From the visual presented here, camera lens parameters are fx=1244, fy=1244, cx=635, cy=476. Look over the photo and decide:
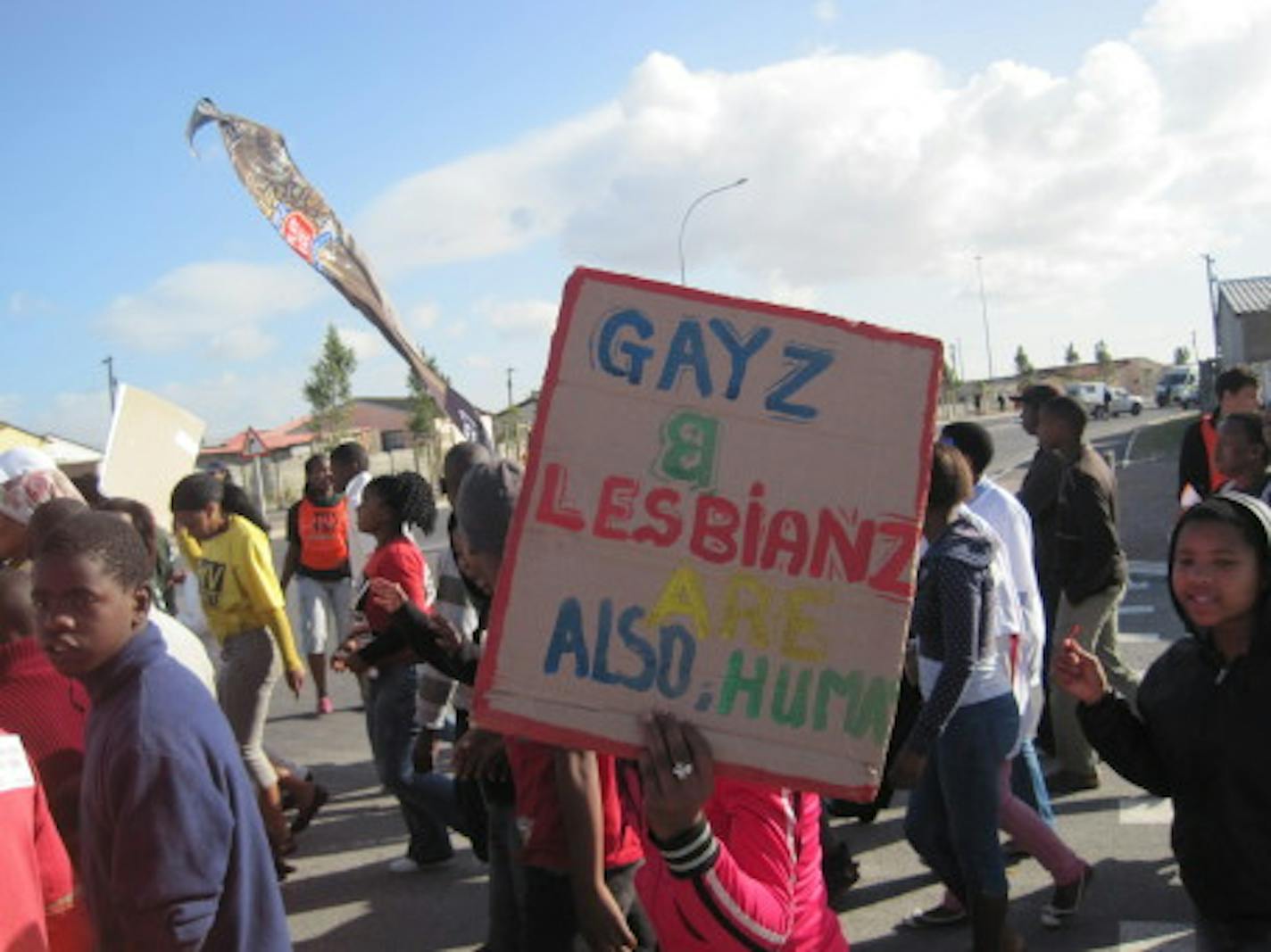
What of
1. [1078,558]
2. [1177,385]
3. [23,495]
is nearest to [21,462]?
[23,495]

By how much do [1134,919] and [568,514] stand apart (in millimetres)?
3630

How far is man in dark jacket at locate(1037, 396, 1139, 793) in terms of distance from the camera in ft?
19.7

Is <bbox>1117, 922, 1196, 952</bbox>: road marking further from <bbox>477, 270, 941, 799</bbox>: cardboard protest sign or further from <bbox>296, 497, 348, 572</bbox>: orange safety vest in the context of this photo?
<bbox>296, 497, 348, 572</bbox>: orange safety vest

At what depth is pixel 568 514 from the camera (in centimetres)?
194

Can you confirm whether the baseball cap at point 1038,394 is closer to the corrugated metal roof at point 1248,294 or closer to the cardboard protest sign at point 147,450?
the cardboard protest sign at point 147,450

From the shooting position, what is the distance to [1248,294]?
53.8 meters

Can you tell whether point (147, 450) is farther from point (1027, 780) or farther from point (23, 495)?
point (1027, 780)

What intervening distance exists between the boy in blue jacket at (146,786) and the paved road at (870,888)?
9.10 ft

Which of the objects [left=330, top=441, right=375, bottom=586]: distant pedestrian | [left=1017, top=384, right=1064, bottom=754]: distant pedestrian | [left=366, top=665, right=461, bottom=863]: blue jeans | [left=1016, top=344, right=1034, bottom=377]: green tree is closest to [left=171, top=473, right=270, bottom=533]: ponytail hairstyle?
[left=366, top=665, right=461, bottom=863]: blue jeans

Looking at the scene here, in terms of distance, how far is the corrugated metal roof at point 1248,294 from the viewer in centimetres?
5200

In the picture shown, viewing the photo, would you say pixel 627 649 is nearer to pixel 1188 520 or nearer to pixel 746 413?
pixel 746 413

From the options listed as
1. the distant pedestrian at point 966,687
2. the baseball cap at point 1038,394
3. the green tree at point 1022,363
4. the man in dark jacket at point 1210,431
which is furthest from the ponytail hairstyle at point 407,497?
the green tree at point 1022,363

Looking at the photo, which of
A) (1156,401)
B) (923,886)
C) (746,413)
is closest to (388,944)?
(923,886)

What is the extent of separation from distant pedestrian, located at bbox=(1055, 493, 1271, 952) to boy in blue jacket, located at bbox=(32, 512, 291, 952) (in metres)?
1.76
